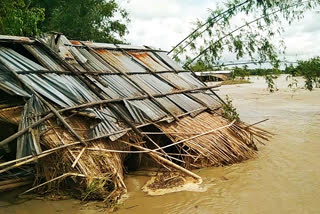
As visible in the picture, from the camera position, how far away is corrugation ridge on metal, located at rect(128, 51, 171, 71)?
28.2 ft

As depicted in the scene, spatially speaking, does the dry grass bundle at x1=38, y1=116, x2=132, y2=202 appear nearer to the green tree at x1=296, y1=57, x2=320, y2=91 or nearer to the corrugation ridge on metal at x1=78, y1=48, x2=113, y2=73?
the corrugation ridge on metal at x1=78, y1=48, x2=113, y2=73

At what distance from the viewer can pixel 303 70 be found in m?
18.6

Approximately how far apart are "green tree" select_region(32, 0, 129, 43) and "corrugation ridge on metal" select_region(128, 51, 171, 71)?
9017 millimetres

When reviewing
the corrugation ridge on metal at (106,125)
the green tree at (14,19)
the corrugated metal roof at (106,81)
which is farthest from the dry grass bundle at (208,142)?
the green tree at (14,19)

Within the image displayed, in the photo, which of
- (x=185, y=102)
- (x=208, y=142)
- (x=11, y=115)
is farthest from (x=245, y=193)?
(x=11, y=115)

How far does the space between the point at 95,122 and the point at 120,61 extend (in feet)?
9.58

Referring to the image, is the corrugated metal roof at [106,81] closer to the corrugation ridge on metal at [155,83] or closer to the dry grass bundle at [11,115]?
the corrugation ridge on metal at [155,83]

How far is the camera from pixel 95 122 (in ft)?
17.4

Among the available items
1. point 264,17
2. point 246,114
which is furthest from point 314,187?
point 246,114

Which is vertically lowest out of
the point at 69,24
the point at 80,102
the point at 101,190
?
the point at 101,190

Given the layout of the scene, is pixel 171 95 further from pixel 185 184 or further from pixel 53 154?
pixel 53 154

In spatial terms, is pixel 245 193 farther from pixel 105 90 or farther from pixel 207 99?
pixel 207 99

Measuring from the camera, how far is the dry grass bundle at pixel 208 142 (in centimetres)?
614

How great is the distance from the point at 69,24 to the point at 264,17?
10103mm
